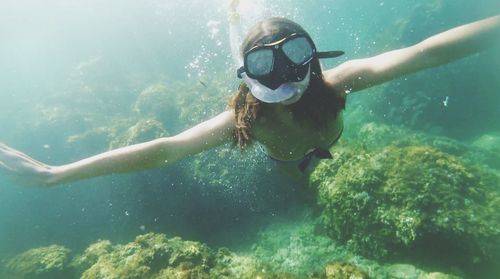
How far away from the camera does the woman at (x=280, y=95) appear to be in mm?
2592

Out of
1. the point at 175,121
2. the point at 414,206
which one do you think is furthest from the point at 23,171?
the point at 175,121

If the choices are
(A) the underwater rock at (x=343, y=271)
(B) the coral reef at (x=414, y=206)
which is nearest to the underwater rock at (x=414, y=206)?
(B) the coral reef at (x=414, y=206)

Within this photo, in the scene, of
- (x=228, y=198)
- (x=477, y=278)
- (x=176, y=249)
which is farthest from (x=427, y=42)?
(x=228, y=198)

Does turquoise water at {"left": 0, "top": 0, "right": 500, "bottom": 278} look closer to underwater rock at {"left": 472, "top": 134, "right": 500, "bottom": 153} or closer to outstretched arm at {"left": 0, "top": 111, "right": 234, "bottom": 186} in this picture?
underwater rock at {"left": 472, "top": 134, "right": 500, "bottom": 153}

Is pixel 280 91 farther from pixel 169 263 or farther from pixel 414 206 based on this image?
pixel 169 263

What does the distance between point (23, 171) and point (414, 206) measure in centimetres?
592

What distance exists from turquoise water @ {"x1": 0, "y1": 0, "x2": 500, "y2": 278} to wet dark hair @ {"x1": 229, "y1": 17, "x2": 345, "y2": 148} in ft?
20.3

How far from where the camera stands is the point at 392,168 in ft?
21.5

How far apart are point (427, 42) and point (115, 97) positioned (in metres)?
24.8

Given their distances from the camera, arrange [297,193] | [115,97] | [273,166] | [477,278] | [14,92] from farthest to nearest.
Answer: [14,92], [115,97], [273,166], [297,193], [477,278]

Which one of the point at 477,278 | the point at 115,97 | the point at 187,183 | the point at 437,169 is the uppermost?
the point at 115,97

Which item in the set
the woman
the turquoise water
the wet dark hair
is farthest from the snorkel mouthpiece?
the turquoise water

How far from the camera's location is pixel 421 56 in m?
2.64

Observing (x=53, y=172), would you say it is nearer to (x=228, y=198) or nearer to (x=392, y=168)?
(x=392, y=168)
